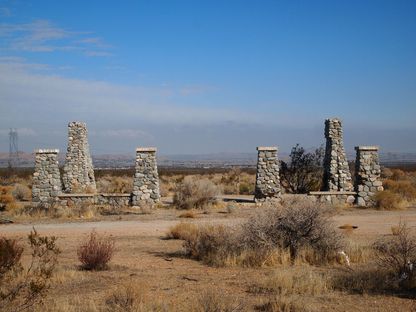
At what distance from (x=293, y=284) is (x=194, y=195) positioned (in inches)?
731

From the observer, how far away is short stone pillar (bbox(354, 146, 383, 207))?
2755cm

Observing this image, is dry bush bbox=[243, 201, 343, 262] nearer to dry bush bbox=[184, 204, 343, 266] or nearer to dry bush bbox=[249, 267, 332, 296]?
dry bush bbox=[184, 204, 343, 266]

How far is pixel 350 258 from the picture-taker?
43.3 ft

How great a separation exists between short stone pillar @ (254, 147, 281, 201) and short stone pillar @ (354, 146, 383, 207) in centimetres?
417

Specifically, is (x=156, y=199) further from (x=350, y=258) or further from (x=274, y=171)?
(x=350, y=258)

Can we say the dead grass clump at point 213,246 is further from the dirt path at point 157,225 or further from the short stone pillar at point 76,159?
the short stone pillar at point 76,159

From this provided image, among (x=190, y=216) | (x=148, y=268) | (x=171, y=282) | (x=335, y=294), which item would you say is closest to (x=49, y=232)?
(x=190, y=216)

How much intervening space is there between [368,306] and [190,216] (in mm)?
15304

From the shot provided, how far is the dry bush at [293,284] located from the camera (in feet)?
33.5

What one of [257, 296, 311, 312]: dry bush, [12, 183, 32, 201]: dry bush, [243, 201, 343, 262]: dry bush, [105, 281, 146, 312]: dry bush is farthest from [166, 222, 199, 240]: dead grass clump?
[12, 183, 32, 201]: dry bush

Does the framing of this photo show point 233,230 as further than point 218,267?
Yes

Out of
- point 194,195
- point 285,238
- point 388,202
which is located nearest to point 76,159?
point 194,195

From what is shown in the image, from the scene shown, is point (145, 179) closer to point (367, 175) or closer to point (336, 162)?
point (336, 162)

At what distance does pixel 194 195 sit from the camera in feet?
95.0
